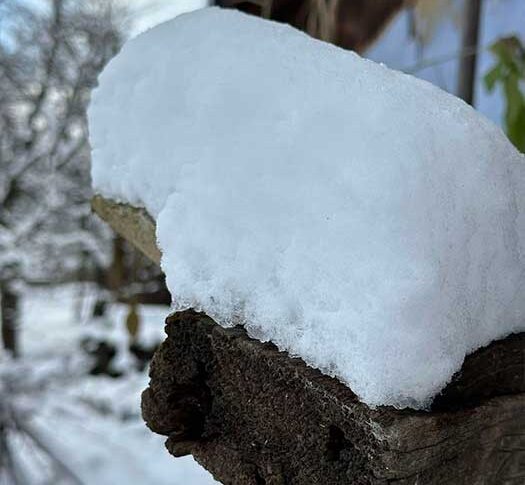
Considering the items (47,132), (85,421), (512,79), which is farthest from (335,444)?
(47,132)

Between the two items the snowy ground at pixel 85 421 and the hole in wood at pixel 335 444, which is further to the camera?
the snowy ground at pixel 85 421

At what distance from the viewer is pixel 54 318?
4.89 m

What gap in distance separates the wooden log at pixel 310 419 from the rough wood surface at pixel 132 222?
234mm

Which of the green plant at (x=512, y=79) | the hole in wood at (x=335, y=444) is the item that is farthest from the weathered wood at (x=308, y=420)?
the green plant at (x=512, y=79)

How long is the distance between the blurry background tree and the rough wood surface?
2851 millimetres

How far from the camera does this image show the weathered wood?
353 millimetres

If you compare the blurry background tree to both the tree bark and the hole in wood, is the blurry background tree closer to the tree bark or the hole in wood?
the tree bark

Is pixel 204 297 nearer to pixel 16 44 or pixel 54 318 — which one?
pixel 16 44

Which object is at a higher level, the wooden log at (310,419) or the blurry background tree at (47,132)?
the blurry background tree at (47,132)

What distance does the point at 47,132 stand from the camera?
3.64 m

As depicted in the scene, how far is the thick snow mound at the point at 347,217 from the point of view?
356mm

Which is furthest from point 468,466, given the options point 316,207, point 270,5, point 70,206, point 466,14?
point 70,206

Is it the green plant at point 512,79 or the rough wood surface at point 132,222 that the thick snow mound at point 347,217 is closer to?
Answer: the rough wood surface at point 132,222

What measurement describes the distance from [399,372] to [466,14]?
47.5 inches
